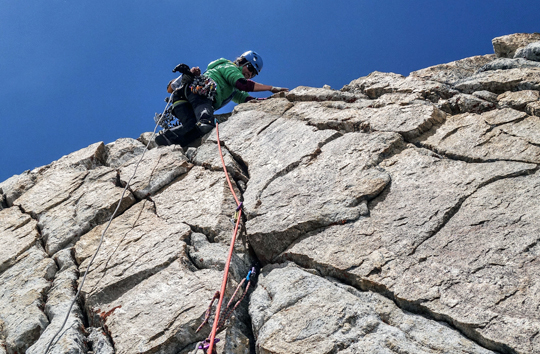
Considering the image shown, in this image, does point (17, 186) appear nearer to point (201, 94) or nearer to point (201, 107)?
point (201, 107)

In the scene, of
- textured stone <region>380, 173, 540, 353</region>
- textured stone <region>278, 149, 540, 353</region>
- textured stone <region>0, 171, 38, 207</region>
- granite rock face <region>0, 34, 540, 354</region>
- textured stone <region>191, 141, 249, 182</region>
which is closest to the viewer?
textured stone <region>380, 173, 540, 353</region>

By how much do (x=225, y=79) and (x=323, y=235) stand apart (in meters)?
6.84

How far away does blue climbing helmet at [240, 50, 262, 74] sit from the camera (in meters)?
11.7

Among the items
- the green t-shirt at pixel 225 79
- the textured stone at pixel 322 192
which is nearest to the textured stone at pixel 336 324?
the textured stone at pixel 322 192

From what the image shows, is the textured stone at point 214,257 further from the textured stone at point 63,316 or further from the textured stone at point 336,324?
the textured stone at point 63,316

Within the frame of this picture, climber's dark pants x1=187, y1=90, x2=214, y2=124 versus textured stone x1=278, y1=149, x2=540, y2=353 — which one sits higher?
climber's dark pants x1=187, y1=90, x2=214, y2=124

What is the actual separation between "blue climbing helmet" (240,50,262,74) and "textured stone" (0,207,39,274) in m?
7.13

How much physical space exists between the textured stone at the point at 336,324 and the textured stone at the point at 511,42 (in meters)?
7.61

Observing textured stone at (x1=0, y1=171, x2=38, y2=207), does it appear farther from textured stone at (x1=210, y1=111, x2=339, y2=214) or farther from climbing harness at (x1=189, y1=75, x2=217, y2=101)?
textured stone at (x1=210, y1=111, x2=339, y2=214)

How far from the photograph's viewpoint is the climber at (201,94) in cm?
1011

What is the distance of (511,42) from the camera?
9.13 metres

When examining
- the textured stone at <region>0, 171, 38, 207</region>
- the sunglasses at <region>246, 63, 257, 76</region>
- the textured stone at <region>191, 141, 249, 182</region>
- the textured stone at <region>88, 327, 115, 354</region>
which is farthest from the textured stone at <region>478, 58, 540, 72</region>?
the textured stone at <region>0, 171, 38, 207</region>

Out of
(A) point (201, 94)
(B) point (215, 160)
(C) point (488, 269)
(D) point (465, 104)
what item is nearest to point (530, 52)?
(D) point (465, 104)

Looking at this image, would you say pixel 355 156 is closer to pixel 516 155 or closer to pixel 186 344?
pixel 516 155
